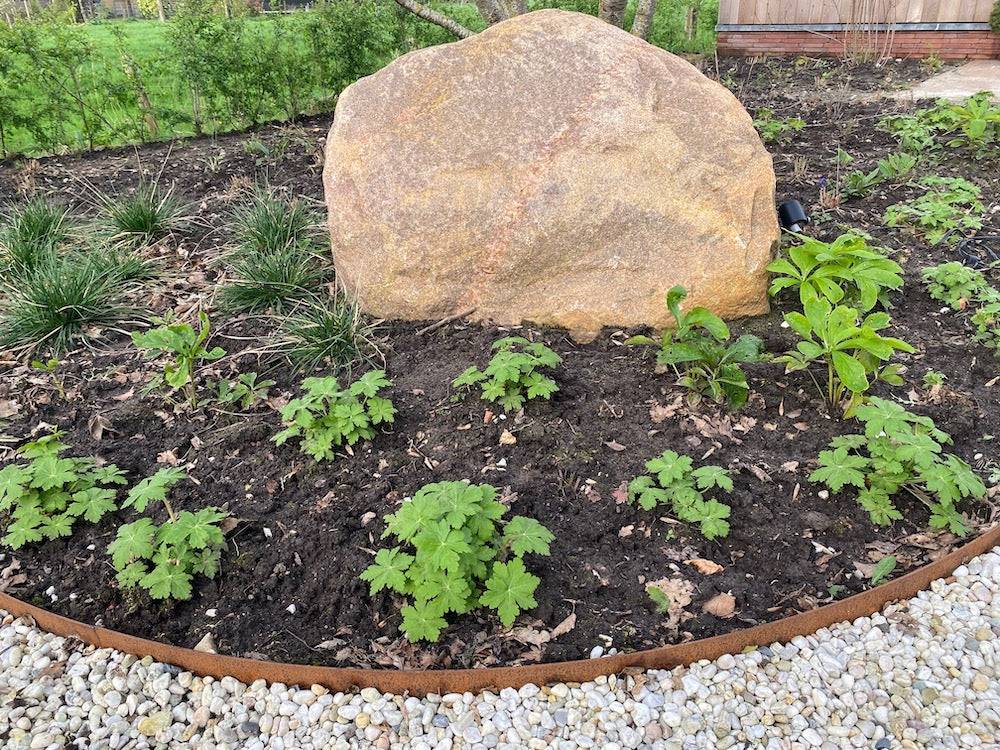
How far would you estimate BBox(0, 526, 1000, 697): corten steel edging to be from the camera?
219cm

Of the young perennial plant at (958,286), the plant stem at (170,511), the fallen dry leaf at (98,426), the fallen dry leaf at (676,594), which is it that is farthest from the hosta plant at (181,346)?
the young perennial plant at (958,286)

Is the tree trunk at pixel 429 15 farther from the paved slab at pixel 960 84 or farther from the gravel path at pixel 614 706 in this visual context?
the gravel path at pixel 614 706

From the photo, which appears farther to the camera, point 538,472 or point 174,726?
point 538,472

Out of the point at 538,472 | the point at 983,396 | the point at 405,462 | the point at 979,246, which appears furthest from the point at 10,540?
the point at 979,246

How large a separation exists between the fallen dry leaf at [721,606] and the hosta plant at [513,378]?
1.01m

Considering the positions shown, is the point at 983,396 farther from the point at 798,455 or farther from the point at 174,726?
the point at 174,726

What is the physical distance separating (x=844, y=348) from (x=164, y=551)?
8.47 feet

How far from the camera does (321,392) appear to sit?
3.03m

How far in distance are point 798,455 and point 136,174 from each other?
5523 mm

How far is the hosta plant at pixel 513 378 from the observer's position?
10.1 feet

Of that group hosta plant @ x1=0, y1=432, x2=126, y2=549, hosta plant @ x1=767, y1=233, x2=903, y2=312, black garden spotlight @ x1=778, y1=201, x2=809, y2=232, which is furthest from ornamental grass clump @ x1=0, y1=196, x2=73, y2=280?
black garden spotlight @ x1=778, y1=201, x2=809, y2=232

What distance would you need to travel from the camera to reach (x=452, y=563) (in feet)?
7.29

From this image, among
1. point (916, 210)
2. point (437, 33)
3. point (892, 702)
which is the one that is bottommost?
point (892, 702)

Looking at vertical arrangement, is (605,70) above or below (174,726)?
above
